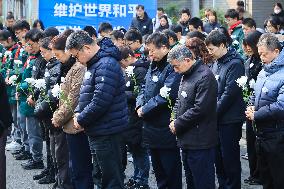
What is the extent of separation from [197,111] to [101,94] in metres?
0.99

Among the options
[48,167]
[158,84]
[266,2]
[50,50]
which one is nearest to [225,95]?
[158,84]

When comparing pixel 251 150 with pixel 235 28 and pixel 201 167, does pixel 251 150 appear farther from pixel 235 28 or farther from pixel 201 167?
pixel 235 28

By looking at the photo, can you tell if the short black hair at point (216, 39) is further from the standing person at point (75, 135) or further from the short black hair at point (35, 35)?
the short black hair at point (35, 35)

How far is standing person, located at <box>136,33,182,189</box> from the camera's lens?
22.0 feet

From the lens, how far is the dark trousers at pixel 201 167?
19.6ft

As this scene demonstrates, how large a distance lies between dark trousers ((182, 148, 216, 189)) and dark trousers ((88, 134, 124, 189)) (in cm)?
73

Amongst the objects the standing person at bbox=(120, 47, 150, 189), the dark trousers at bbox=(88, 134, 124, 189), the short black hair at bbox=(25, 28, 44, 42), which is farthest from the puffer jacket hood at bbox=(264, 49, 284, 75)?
the short black hair at bbox=(25, 28, 44, 42)

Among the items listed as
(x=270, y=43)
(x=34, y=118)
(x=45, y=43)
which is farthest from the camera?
(x=34, y=118)

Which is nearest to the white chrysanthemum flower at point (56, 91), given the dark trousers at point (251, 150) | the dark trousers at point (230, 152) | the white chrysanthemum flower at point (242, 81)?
the dark trousers at point (230, 152)

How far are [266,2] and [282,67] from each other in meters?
13.2

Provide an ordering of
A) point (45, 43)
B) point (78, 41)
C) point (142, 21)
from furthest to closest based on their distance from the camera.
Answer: point (142, 21) → point (45, 43) → point (78, 41)

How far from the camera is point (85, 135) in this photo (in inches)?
265

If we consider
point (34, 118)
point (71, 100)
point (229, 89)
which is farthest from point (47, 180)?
point (229, 89)

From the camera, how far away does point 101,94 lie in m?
5.94
